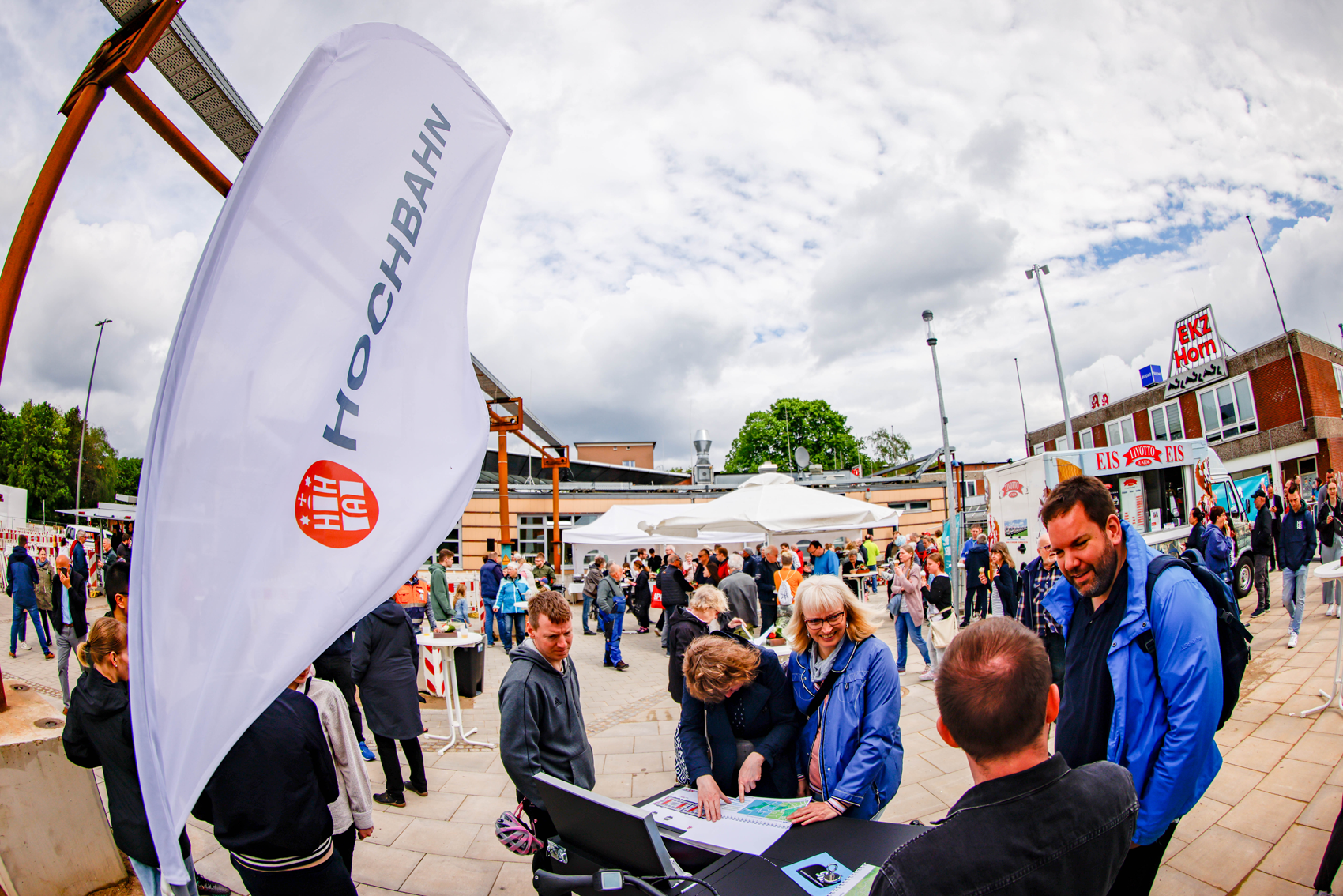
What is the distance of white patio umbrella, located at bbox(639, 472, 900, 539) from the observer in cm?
1220

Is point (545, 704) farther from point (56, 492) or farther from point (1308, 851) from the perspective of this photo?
point (56, 492)

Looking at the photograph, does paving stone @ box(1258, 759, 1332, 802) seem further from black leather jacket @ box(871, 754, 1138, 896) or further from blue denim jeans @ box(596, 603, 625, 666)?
blue denim jeans @ box(596, 603, 625, 666)

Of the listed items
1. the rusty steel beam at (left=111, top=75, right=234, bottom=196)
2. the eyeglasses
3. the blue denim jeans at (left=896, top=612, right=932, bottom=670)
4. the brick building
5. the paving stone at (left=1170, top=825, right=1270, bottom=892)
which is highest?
the brick building

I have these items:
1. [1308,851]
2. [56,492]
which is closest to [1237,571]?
[1308,851]

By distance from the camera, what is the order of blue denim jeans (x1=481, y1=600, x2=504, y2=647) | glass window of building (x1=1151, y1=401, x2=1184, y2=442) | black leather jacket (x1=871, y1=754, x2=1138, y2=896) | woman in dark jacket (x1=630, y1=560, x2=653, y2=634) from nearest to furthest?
1. black leather jacket (x1=871, y1=754, x2=1138, y2=896)
2. blue denim jeans (x1=481, y1=600, x2=504, y2=647)
3. woman in dark jacket (x1=630, y1=560, x2=653, y2=634)
4. glass window of building (x1=1151, y1=401, x2=1184, y2=442)

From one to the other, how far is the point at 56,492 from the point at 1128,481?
70649mm

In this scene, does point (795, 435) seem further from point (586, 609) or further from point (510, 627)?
point (510, 627)

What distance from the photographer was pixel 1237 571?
1061cm

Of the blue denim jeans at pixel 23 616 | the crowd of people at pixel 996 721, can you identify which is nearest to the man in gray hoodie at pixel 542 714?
the crowd of people at pixel 996 721

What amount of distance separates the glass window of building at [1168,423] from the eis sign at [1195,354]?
0.68 meters

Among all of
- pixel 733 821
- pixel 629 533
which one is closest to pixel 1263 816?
pixel 733 821

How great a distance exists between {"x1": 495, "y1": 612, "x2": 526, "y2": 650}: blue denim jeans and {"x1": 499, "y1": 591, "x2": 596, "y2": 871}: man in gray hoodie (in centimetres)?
810

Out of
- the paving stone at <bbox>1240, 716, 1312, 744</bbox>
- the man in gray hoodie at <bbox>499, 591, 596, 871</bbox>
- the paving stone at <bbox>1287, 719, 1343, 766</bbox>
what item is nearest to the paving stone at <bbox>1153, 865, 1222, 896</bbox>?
the paving stone at <bbox>1287, 719, 1343, 766</bbox>

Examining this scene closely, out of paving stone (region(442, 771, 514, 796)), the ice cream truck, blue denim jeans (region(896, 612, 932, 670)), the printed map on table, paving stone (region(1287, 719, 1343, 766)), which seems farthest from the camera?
the ice cream truck
